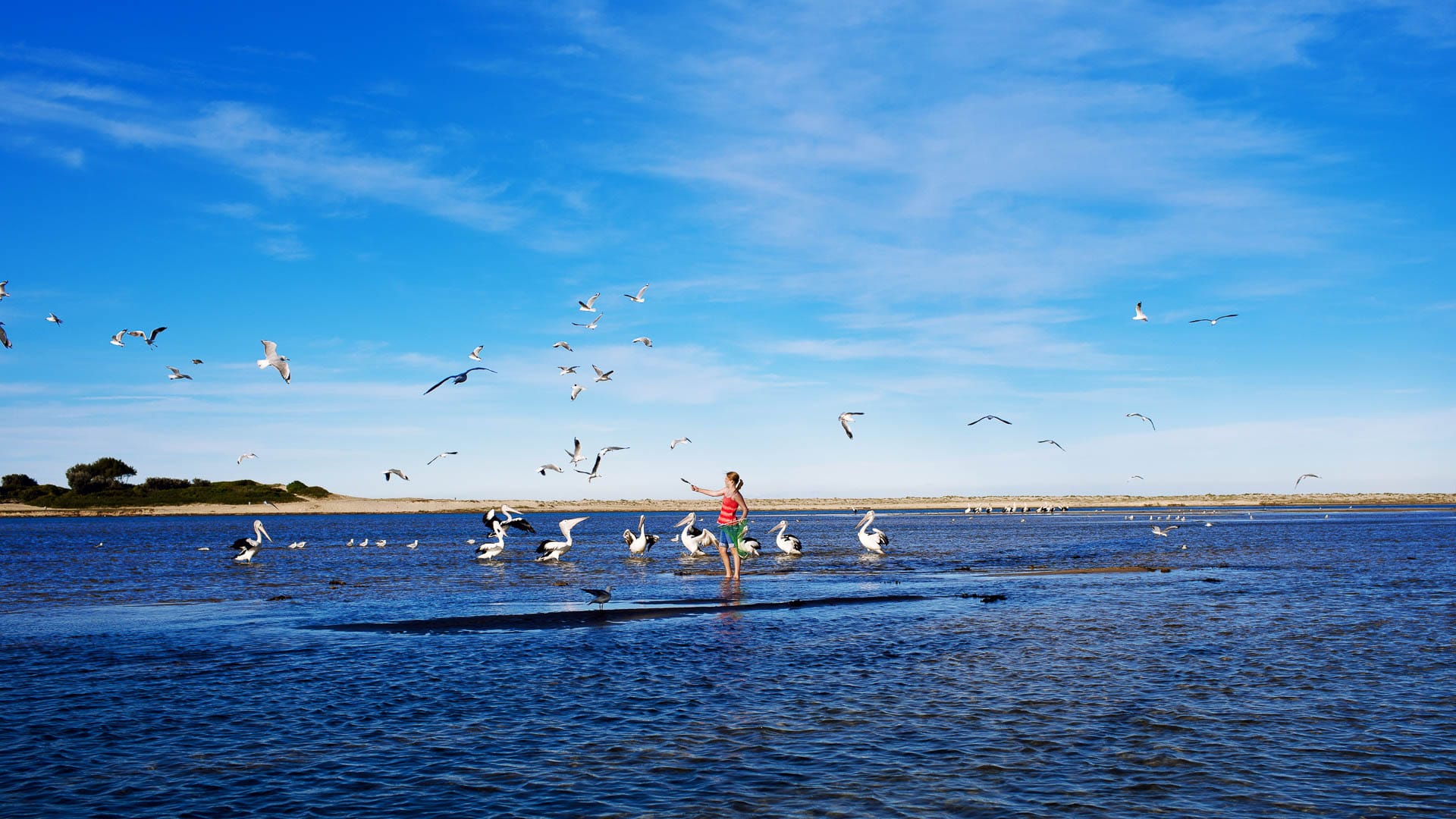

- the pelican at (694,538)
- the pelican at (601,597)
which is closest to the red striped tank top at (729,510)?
the pelican at (601,597)

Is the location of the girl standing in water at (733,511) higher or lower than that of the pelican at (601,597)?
higher

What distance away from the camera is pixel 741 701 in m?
11.0

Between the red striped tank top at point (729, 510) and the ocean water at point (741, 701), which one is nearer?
the ocean water at point (741, 701)

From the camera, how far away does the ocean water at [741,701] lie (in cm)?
780

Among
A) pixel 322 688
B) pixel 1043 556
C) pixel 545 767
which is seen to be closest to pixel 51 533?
pixel 1043 556

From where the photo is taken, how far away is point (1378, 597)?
20.4m

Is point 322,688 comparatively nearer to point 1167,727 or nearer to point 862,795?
point 862,795

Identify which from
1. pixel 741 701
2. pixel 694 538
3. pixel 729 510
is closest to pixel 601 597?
pixel 729 510

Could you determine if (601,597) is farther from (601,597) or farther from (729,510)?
(729,510)

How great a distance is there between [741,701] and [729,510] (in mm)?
12520

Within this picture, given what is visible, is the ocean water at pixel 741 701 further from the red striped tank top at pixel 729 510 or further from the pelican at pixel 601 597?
the red striped tank top at pixel 729 510

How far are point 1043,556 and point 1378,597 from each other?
1573 cm

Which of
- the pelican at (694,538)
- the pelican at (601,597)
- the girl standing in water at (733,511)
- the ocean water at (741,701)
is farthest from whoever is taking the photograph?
the pelican at (694,538)

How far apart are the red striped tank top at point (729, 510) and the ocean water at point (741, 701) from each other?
172cm
